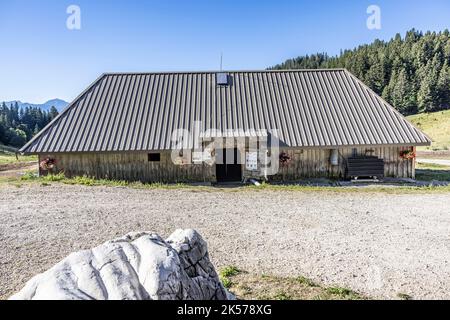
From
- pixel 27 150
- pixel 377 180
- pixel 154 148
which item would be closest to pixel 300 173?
pixel 377 180

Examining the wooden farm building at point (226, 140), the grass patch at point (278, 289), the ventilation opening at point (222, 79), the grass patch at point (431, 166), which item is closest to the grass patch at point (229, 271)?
the grass patch at point (278, 289)

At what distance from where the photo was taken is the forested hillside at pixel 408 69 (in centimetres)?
8262

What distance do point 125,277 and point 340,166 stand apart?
51.7 ft

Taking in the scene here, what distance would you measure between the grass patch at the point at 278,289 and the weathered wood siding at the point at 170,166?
11.0m

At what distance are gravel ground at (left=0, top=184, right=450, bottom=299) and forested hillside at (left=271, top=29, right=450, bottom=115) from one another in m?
82.8

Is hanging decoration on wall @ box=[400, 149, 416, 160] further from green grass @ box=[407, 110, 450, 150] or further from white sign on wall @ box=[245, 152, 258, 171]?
green grass @ box=[407, 110, 450, 150]

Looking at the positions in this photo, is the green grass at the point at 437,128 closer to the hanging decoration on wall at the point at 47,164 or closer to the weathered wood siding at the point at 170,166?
the weathered wood siding at the point at 170,166

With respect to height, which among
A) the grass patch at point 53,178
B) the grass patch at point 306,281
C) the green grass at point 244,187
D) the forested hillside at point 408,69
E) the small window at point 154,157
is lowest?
the grass patch at point 306,281

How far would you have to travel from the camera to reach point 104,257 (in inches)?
137

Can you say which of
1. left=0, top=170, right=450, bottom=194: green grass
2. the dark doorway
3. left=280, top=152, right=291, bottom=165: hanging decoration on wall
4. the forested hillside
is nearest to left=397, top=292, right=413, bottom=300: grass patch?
left=0, top=170, right=450, bottom=194: green grass

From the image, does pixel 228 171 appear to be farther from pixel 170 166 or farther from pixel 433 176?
pixel 433 176

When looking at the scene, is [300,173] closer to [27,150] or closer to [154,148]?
[154,148]

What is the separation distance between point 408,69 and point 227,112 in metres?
98.2
